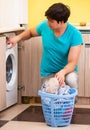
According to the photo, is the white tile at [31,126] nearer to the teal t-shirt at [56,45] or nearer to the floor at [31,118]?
the floor at [31,118]

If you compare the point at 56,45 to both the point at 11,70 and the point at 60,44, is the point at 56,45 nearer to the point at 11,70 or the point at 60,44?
the point at 60,44

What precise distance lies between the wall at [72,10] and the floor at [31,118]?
1030 mm

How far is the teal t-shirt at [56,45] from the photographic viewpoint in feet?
9.80

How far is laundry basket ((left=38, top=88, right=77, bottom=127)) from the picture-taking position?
2.73 metres

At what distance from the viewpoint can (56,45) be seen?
303 cm

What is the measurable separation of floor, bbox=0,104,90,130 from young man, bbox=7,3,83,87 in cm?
34

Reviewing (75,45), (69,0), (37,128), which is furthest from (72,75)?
(69,0)

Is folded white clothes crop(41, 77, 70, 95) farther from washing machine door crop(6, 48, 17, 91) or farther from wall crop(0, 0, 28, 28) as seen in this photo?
wall crop(0, 0, 28, 28)

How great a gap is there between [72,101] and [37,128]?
36 centimetres

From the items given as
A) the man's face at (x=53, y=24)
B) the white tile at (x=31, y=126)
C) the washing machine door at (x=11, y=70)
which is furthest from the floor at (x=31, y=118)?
the man's face at (x=53, y=24)

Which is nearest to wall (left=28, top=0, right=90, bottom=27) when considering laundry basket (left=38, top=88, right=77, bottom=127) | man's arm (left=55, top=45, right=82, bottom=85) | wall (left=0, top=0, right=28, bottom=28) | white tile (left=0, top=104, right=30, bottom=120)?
wall (left=0, top=0, right=28, bottom=28)

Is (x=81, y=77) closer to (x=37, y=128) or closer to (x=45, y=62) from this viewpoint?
(x=45, y=62)

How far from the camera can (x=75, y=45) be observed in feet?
9.72

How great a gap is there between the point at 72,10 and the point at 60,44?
3.64ft
